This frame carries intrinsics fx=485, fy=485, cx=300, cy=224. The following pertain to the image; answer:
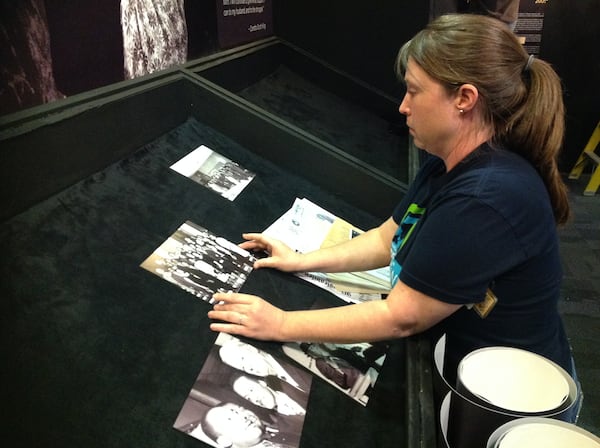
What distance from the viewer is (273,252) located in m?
1.19

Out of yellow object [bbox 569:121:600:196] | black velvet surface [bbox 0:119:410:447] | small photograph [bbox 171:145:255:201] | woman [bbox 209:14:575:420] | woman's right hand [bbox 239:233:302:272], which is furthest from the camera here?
yellow object [bbox 569:121:600:196]

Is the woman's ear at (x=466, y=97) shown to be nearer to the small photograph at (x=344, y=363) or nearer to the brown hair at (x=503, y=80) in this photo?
the brown hair at (x=503, y=80)

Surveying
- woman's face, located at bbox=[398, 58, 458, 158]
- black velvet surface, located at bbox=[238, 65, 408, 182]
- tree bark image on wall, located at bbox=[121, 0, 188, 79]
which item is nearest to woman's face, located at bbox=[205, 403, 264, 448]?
woman's face, located at bbox=[398, 58, 458, 158]

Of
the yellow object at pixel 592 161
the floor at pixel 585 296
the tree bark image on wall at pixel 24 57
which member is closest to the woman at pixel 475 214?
the tree bark image on wall at pixel 24 57

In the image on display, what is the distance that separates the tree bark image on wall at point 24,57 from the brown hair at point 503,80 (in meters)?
0.79

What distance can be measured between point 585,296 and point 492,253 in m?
2.17

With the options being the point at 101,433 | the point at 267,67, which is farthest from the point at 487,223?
the point at 267,67

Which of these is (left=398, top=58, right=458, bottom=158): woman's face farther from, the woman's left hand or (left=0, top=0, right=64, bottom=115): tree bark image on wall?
(left=0, top=0, right=64, bottom=115): tree bark image on wall

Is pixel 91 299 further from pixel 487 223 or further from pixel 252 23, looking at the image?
pixel 252 23

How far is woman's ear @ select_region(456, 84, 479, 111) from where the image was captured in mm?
866

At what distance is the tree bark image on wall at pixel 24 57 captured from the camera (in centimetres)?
96

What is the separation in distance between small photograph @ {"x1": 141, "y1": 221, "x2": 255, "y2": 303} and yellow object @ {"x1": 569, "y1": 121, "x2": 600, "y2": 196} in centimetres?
353

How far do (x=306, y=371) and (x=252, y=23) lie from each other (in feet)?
5.58

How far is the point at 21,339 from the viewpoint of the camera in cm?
76
